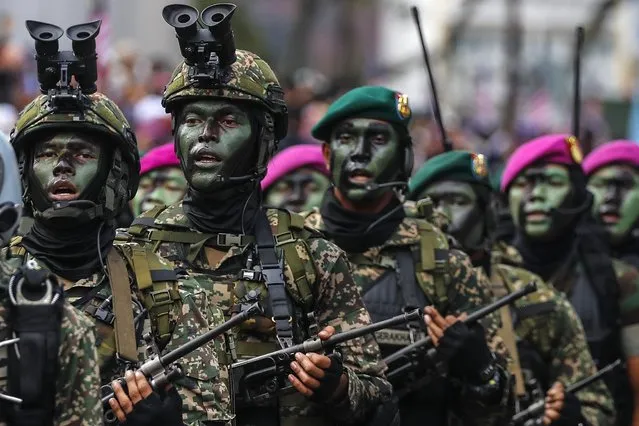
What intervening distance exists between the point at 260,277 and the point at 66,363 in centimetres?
240

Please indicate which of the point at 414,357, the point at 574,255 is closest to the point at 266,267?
the point at 414,357

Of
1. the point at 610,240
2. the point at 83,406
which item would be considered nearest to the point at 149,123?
the point at 610,240

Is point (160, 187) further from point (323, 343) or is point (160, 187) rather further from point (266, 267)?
point (323, 343)

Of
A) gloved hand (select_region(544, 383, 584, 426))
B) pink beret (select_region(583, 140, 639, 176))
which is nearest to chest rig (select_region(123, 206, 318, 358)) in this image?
gloved hand (select_region(544, 383, 584, 426))

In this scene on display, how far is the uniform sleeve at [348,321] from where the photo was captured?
9.11 metres

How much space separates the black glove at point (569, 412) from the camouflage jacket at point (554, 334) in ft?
1.07

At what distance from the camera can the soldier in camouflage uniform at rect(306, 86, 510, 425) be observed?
1059 cm

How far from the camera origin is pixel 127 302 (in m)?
8.11

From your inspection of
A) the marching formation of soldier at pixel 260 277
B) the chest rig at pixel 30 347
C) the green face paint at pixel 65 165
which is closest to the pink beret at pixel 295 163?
the marching formation of soldier at pixel 260 277

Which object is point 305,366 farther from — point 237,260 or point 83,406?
point 83,406

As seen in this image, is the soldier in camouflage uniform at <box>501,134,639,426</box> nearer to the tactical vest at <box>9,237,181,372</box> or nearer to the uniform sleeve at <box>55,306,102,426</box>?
the tactical vest at <box>9,237,181,372</box>

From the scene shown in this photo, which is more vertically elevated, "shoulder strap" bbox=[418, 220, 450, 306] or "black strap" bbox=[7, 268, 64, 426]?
"shoulder strap" bbox=[418, 220, 450, 306]

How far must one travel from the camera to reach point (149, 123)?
56.3 feet

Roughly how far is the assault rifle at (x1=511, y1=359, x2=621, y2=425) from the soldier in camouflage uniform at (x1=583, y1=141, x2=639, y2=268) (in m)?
1.96
